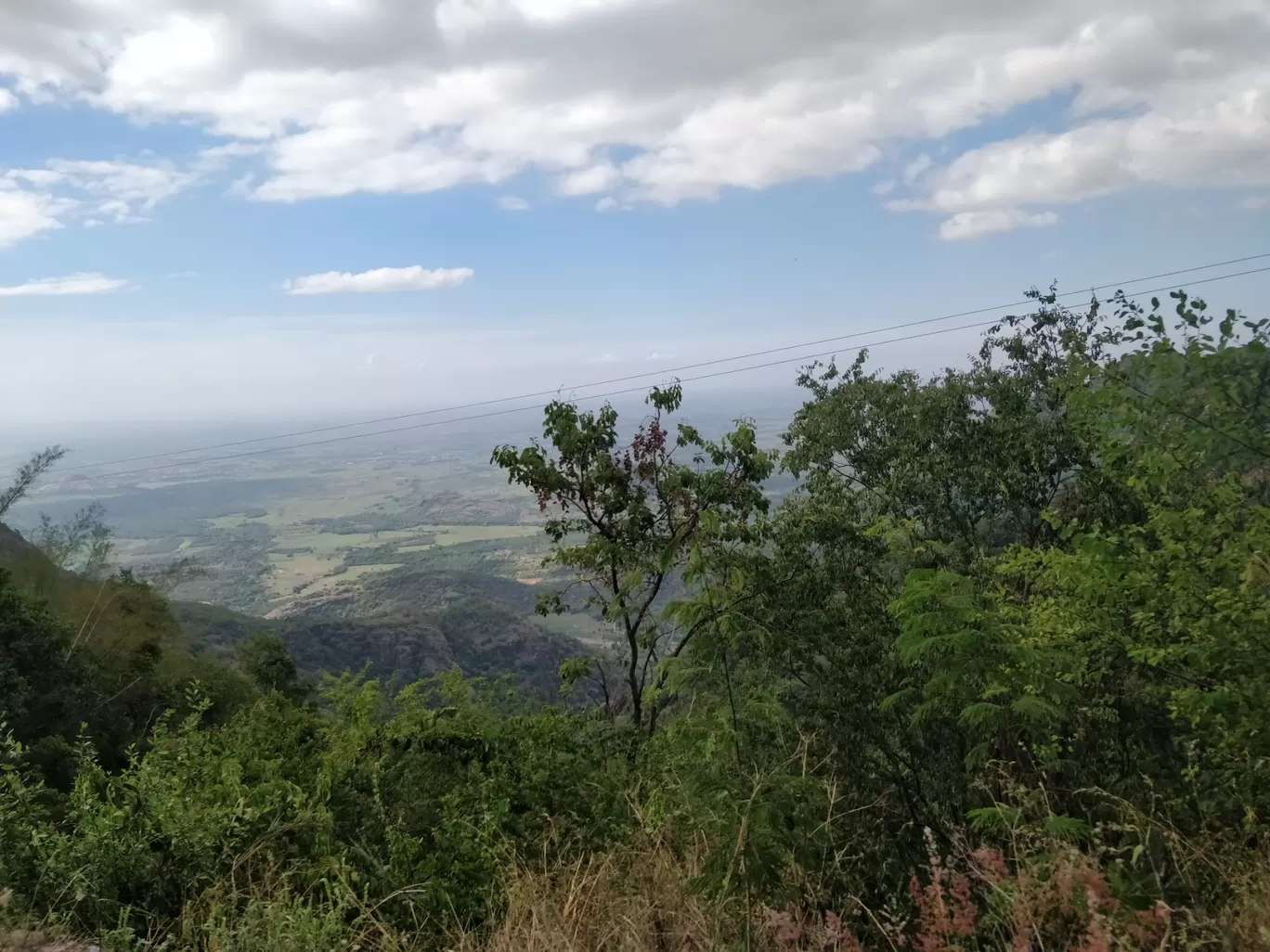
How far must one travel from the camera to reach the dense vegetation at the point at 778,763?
2672 millimetres

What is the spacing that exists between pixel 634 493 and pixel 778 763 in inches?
184

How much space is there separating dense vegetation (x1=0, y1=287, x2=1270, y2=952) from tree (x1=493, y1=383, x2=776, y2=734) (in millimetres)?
38

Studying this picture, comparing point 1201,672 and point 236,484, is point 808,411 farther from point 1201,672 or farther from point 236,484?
point 236,484

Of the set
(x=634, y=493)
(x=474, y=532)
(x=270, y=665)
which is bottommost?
(x=474, y=532)

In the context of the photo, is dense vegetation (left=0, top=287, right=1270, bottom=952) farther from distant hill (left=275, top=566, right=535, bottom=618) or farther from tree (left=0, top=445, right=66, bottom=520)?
distant hill (left=275, top=566, right=535, bottom=618)

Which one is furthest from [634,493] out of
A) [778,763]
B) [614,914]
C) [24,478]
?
[24,478]

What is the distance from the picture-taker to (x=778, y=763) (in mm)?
3264

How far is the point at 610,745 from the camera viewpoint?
6.38m

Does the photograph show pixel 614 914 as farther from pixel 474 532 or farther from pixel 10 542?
pixel 474 532

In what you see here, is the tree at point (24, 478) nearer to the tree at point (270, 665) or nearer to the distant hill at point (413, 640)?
the tree at point (270, 665)

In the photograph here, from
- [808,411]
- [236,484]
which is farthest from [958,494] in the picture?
[236,484]

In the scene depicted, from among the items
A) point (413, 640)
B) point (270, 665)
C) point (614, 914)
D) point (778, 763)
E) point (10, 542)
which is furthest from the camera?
point (413, 640)

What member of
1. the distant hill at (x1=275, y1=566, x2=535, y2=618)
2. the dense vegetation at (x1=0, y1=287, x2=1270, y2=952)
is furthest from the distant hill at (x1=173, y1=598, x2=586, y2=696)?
the dense vegetation at (x1=0, y1=287, x2=1270, y2=952)

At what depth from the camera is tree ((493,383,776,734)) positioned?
7.49 meters
